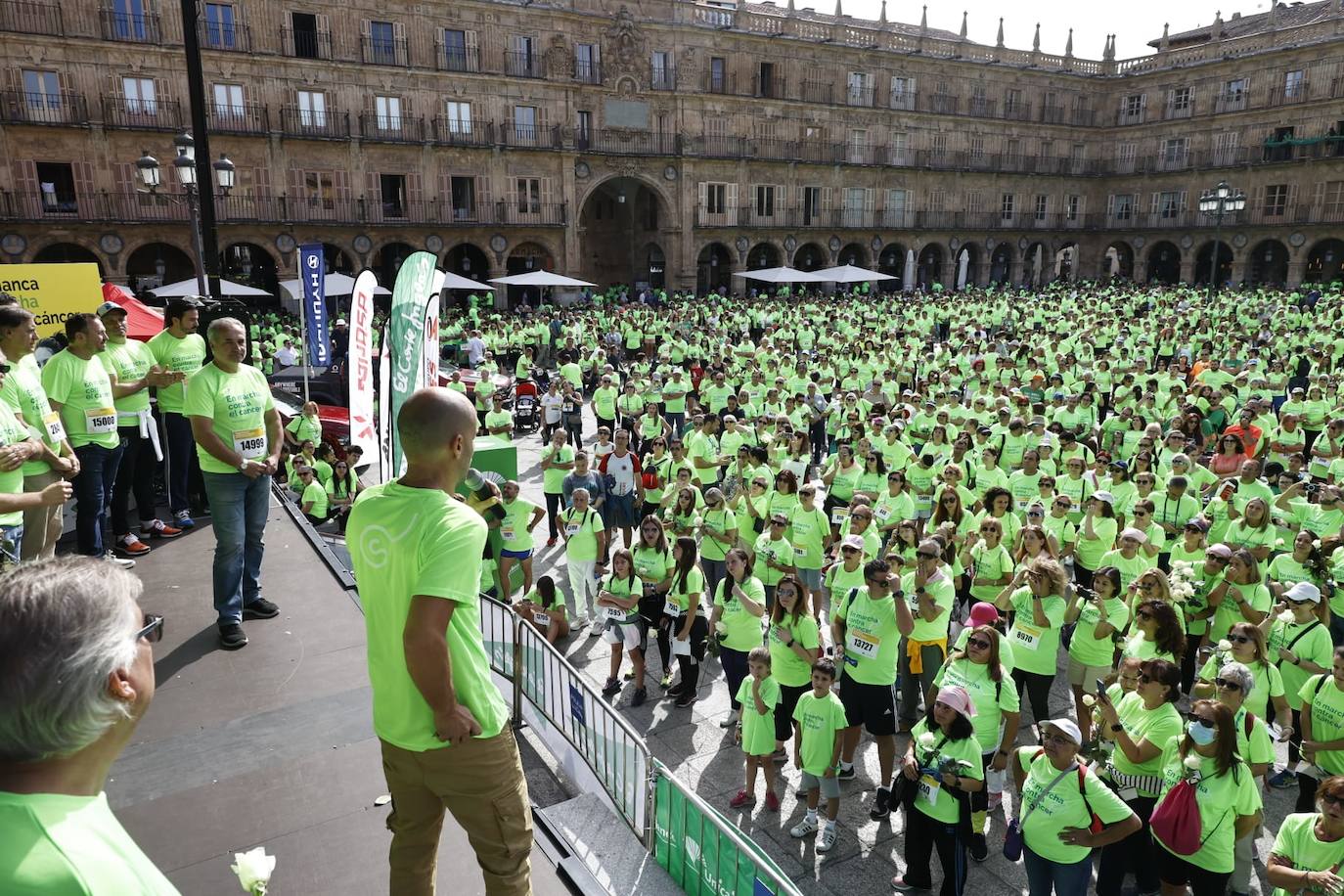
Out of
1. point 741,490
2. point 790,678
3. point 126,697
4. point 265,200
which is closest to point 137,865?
point 126,697

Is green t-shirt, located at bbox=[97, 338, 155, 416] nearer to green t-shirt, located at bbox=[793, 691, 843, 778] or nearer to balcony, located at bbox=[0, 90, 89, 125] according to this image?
green t-shirt, located at bbox=[793, 691, 843, 778]

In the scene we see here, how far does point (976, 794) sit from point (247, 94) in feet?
117

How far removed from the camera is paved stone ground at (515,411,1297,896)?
214 inches

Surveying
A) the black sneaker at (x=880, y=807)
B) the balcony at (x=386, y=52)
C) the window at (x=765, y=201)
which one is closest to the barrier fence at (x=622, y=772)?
the black sneaker at (x=880, y=807)

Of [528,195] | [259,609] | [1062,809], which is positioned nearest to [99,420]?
[259,609]

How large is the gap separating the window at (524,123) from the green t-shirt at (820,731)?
116ft

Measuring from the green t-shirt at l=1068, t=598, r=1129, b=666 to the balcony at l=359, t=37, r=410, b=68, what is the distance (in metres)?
35.2

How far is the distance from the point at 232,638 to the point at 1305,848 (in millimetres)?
5817

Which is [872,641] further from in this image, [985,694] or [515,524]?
[515,524]

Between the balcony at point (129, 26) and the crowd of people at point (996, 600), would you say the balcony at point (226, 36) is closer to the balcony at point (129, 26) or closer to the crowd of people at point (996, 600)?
the balcony at point (129, 26)

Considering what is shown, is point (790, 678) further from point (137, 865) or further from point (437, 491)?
point (137, 865)

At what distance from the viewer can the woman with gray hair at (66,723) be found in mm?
1299

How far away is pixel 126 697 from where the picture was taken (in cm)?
152

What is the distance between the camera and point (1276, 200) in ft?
149
